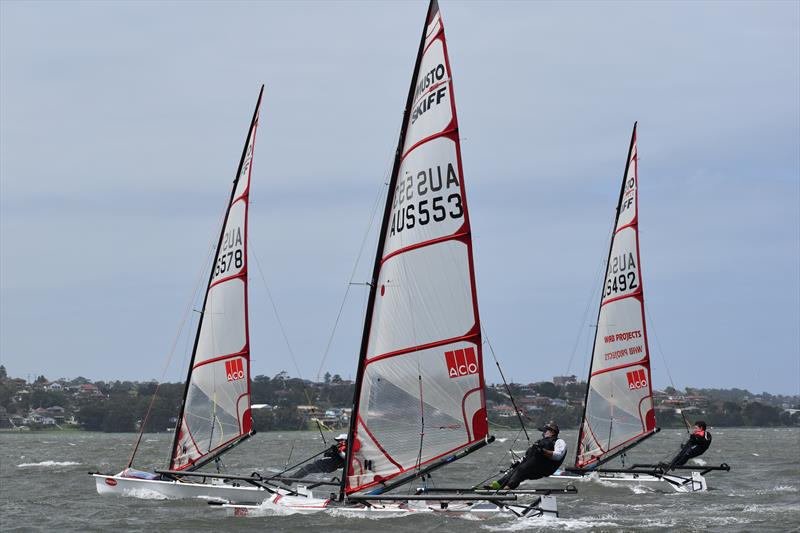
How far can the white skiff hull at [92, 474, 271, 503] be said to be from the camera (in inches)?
1001

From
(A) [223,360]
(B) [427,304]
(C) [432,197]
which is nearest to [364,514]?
(B) [427,304]

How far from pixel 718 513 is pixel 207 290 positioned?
41.4 feet

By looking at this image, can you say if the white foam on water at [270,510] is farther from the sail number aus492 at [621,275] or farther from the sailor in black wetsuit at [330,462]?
the sail number aus492 at [621,275]

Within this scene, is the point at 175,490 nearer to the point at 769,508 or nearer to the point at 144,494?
the point at 144,494

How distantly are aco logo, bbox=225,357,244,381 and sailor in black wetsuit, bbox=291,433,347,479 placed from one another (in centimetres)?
402

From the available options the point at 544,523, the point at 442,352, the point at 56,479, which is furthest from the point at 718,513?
the point at 56,479

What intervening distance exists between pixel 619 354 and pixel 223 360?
1091 cm

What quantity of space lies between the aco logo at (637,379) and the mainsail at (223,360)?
10647mm

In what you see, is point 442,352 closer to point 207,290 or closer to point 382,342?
point 382,342

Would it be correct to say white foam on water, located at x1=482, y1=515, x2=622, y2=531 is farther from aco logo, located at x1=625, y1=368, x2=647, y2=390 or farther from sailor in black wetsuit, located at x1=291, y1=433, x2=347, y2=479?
aco logo, located at x1=625, y1=368, x2=647, y2=390

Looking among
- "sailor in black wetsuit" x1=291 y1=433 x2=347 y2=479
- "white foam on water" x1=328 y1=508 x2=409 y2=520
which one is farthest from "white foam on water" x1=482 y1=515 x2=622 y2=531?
"sailor in black wetsuit" x1=291 y1=433 x2=347 y2=479

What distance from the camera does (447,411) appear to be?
2033 cm

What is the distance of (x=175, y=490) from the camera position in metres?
26.3

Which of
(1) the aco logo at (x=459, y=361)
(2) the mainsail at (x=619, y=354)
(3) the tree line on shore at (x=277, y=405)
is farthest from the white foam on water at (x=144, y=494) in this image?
(3) the tree line on shore at (x=277, y=405)
